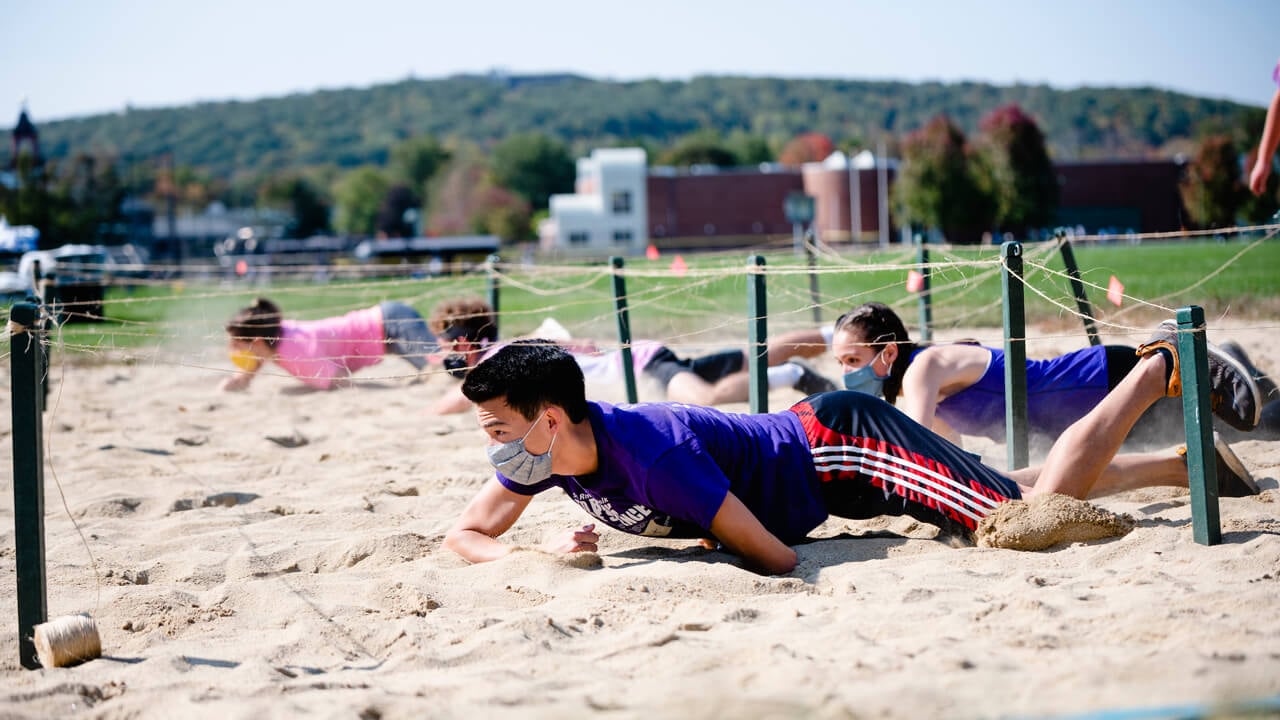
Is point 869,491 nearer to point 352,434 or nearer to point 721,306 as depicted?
point 352,434

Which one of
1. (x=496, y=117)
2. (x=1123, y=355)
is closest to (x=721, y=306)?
(x=1123, y=355)

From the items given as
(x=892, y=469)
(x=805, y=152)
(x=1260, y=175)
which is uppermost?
(x=805, y=152)

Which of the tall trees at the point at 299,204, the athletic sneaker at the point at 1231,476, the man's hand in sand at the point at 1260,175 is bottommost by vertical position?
the athletic sneaker at the point at 1231,476

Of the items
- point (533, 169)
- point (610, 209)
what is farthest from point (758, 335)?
point (533, 169)

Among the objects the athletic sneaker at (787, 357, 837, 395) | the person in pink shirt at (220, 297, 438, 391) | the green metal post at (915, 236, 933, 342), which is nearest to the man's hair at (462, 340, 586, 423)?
the athletic sneaker at (787, 357, 837, 395)

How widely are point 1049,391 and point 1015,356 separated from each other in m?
0.38

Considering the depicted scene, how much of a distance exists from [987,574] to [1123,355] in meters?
1.72

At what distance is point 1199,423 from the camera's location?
317cm

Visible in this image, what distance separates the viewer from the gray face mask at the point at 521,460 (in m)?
3.15

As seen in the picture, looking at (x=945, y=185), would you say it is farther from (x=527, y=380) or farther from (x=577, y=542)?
(x=527, y=380)

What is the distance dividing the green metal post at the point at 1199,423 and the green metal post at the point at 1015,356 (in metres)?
0.82

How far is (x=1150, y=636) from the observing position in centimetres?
238

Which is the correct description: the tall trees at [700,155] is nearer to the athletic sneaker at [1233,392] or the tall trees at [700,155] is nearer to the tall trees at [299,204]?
the tall trees at [299,204]

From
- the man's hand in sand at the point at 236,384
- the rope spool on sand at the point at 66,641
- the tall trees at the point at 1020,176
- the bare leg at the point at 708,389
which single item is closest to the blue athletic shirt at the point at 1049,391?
the bare leg at the point at 708,389
